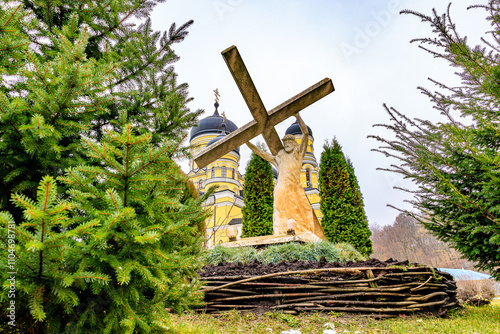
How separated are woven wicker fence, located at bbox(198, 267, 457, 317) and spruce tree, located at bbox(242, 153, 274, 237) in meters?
6.34

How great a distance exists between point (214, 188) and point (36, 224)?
3.86 feet

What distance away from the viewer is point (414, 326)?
2643 millimetres

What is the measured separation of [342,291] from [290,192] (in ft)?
11.1

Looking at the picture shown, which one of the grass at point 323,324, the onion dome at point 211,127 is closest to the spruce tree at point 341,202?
the grass at point 323,324

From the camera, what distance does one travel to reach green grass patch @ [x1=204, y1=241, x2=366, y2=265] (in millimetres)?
4766

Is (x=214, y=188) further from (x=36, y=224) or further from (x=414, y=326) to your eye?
(x=414, y=326)

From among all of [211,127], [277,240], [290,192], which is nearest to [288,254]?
[277,240]

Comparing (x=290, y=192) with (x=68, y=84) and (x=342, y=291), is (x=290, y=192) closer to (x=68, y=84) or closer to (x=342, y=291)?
(x=342, y=291)

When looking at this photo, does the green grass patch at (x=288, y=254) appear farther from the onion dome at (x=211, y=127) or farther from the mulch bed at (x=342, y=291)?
the onion dome at (x=211, y=127)

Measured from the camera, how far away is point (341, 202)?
9008 mm

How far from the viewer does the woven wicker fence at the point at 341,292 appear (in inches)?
121

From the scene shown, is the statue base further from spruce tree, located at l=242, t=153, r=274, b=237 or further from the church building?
the church building

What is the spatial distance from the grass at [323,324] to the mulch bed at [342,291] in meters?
0.13

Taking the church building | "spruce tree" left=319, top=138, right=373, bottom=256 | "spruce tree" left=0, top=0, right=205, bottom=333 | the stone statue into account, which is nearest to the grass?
"spruce tree" left=0, top=0, right=205, bottom=333
